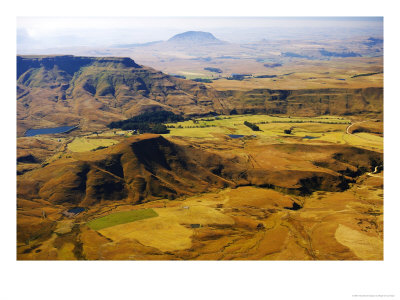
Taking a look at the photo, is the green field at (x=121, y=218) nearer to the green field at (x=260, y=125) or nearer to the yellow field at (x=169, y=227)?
the yellow field at (x=169, y=227)

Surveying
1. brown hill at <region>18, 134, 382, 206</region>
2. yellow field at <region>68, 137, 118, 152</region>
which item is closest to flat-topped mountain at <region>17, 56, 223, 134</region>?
yellow field at <region>68, 137, 118, 152</region>

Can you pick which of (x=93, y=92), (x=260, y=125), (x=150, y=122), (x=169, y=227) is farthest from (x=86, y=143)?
(x=93, y=92)

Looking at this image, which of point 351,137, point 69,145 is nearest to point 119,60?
point 69,145

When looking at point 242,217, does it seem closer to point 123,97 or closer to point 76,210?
point 76,210

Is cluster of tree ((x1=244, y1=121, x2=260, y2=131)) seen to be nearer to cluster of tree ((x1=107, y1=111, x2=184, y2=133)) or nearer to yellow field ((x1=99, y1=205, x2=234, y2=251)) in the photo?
cluster of tree ((x1=107, y1=111, x2=184, y2=133))

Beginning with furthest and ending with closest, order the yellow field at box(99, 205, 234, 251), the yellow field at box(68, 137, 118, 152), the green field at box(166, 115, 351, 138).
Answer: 1. the green field at box(166, 115, 351, 138)
2. the yellow field at box(68, 137, 118, 152)
3. the yellow field at box(99, 205, 234, 251)

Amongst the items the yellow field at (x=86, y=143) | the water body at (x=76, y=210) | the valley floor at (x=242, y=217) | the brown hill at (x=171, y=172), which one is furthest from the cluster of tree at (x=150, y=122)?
the water body at (x=76, y=210)
